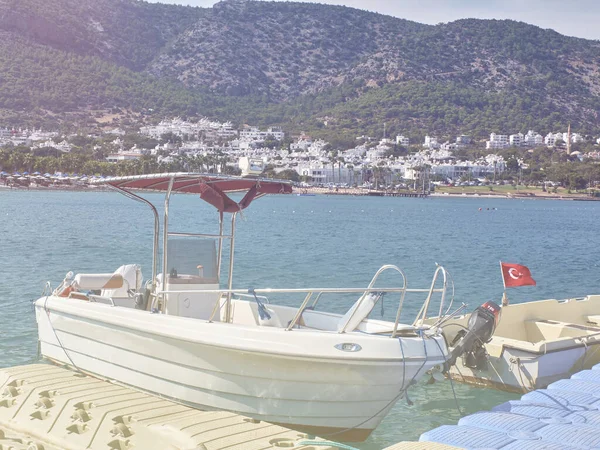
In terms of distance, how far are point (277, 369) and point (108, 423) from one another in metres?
1.81

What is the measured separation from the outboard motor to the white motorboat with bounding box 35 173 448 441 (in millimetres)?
1570

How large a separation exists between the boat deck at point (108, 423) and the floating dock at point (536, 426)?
125 cm

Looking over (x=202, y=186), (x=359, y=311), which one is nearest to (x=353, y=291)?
(x=359, y=311)

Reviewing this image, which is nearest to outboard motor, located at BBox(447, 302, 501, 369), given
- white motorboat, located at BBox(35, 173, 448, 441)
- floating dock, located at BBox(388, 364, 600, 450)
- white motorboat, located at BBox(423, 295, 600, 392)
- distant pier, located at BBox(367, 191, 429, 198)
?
white motorboat, located at BBox(423, 295, 600, 392)

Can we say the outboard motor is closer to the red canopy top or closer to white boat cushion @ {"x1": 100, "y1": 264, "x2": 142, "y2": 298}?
the red canopy top

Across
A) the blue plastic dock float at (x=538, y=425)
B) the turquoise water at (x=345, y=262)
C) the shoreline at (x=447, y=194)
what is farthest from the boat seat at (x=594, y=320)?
the shoreline at (x=447, y=194)

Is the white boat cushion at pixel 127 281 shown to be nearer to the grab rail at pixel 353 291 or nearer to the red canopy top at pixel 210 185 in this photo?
the red canopy top at pixel 210 185

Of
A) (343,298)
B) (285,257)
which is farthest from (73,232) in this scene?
(343,298)

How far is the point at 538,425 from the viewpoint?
7363mm

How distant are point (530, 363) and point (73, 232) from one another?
37314mm

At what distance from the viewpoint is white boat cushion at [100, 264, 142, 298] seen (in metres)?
11.1

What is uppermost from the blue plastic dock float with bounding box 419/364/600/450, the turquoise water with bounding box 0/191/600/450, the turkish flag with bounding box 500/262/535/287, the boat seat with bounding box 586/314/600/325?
the turkish flag with bounding box 500/262/535/287

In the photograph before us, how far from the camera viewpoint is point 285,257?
111 feet

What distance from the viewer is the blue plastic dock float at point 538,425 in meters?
6.71
